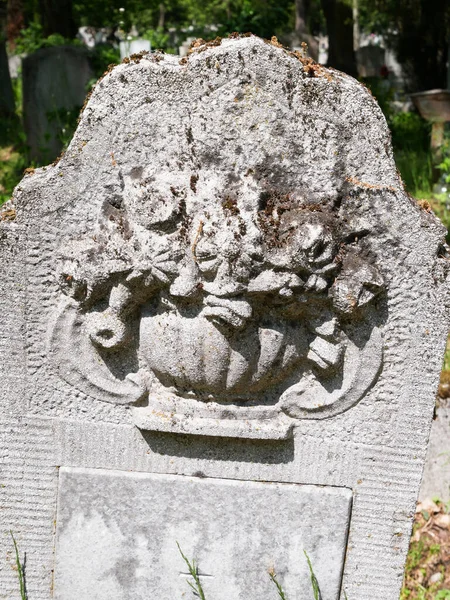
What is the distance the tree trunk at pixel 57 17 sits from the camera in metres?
10.3

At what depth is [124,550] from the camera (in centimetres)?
219

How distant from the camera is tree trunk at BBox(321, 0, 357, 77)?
34.4ft

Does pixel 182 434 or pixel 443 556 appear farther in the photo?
pixel 443 556

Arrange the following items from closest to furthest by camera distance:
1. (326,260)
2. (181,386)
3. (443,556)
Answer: (326,260)
(181,386)
(443,556)

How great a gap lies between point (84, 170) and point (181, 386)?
616 mm

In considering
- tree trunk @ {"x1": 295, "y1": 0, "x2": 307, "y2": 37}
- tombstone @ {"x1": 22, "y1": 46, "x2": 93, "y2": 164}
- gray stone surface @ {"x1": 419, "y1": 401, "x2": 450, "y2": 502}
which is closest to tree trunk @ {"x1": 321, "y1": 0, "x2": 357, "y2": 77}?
tree trunk @ {"x1": 295, "y1": 0, "x2": 307, "y2": 37}

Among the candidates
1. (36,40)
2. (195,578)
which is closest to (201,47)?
(195,578)

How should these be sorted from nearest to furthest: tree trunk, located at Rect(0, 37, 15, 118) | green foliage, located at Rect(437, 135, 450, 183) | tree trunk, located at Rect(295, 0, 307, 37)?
1. green foliage, located at Rect(437, 135, 450, 183)
2. tree trunk, located at Rect(0, 37, 15, 118)
3. tree trunk, located at Rect(295, 0, 307, 37)

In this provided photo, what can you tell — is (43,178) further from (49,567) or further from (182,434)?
(49,567)

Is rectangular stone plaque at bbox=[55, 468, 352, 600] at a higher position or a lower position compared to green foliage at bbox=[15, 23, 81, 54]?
lower

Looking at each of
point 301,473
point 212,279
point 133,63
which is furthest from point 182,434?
point 133,63

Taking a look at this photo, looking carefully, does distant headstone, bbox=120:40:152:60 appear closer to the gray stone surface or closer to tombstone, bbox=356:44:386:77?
the gray stone surface

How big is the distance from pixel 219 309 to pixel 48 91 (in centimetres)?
630

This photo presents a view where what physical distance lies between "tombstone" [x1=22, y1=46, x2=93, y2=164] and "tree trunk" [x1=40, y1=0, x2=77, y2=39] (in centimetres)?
320
